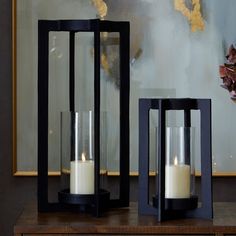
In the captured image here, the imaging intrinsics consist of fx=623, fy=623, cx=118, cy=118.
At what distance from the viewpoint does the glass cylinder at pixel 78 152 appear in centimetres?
144

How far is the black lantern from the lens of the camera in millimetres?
1386

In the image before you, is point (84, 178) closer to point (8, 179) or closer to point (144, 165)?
point (144, 165)

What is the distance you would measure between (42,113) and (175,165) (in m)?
0.33

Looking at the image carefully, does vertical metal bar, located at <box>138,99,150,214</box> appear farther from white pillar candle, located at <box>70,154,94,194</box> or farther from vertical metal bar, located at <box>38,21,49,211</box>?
vertical metal bar, located at <box>38,21,49,211</box>

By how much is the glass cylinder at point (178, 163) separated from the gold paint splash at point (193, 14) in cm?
41

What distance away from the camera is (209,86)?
Result: 174 centimetres

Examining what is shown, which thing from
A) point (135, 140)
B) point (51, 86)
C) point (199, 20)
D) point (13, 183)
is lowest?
point (13, 183)

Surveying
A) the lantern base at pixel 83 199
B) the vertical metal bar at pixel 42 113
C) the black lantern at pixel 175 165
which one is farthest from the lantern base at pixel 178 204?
the vertical metal bar at pixel 42 113

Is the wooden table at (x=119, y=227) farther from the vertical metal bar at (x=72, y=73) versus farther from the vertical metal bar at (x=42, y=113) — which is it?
the vertical metal bar at (x=72, y=73)

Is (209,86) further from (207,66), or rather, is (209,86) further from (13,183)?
(13,183)

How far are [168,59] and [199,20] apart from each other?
0.14 m

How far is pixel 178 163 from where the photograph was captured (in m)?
1.43

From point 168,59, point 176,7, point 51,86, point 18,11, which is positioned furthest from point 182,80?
point 18,11

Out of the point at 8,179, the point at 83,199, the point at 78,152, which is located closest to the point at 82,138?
the point at 78,152
